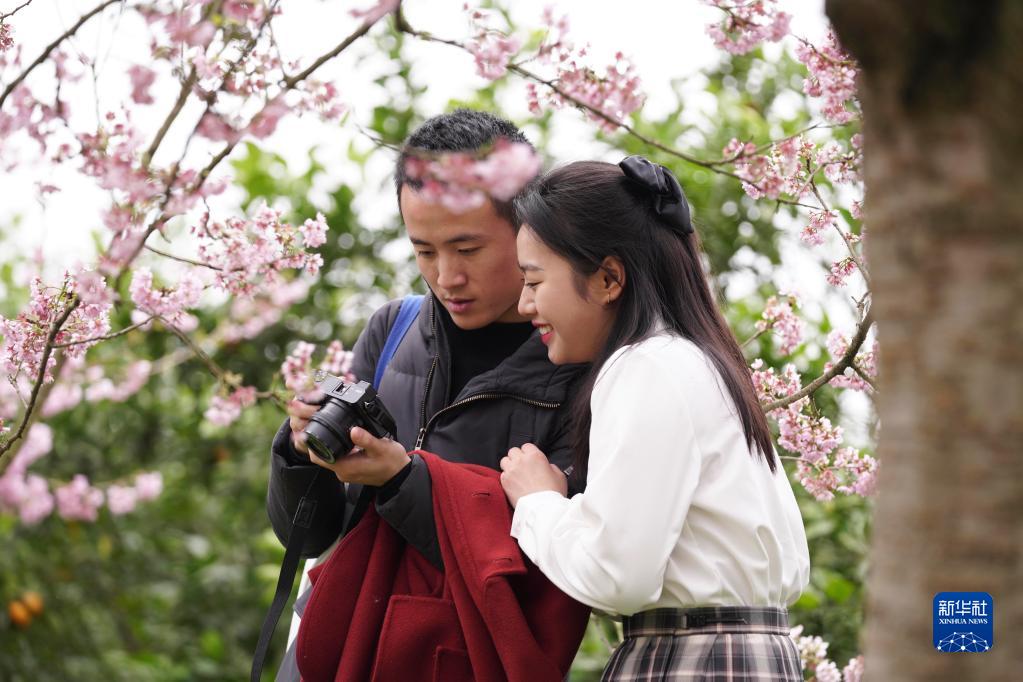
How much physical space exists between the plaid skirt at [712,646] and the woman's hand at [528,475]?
9.1 inches

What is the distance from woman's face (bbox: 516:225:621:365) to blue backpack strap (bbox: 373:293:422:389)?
43 cm

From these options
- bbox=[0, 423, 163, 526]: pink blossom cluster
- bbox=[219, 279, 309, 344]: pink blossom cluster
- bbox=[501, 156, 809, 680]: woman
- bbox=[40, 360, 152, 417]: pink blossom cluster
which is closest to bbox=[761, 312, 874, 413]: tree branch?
bbox=[501, 156, 809, 680]: woman

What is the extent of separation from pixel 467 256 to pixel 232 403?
1.72 ft

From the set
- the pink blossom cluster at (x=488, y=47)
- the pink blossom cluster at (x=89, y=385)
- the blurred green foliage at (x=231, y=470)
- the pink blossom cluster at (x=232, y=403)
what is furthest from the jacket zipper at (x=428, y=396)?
the blurred green foliage at (x=231, y=470)

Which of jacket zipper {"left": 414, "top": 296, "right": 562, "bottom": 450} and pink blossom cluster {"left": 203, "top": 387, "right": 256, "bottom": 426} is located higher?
jacket zipper {"left": 414, "top": 296, "right": 562, "bottom": 450}

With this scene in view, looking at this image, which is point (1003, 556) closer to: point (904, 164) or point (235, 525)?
point (904, 164)

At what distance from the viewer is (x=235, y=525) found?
497 centimetres

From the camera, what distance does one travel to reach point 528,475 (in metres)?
1.74

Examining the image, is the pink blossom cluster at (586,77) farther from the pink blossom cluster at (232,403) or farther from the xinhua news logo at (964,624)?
the xinhua news logo at (964,624)

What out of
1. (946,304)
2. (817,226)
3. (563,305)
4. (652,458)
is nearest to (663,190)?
(563,305)

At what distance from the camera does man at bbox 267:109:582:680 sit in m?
1.71

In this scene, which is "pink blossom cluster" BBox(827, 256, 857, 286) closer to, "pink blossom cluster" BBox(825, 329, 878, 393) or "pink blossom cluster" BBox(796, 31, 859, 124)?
"pink blossom cluster" BBox(825, 329, 878, 393)

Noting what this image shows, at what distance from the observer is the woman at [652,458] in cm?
151

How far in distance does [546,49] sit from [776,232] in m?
1.91
